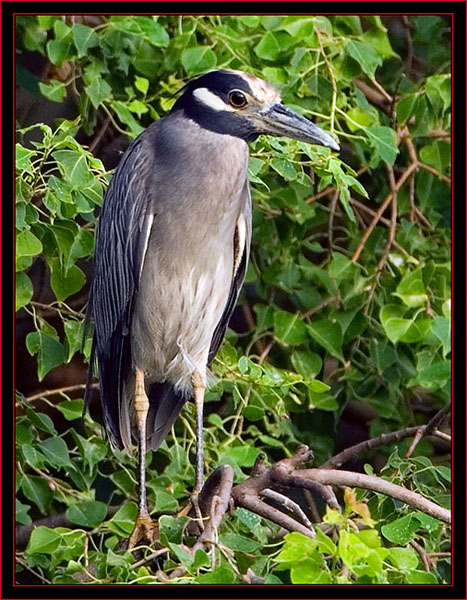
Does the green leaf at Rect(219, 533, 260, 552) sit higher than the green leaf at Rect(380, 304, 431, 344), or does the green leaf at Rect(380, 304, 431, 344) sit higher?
the green leaf at Rect(219, 533, 260, 552)

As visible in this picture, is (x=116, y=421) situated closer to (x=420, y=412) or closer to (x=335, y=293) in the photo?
(x=335, y=293)

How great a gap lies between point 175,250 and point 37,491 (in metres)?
0.59

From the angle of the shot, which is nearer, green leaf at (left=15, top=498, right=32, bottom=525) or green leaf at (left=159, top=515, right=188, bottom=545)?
green leaf at (left=159, top=515, right=188, bottom=545)

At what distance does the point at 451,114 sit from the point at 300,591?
1299 millimetres

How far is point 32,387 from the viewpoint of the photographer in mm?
2922


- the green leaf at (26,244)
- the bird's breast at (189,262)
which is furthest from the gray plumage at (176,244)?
the green leaf at (26,244)

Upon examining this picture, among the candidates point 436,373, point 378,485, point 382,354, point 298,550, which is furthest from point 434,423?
point 382,354

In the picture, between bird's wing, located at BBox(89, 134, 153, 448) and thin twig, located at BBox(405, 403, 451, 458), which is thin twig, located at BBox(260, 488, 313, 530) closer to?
thin twig, located at BBox(405, 403, 451, 458)

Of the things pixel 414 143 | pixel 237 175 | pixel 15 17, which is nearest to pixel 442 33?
pixel 414 143

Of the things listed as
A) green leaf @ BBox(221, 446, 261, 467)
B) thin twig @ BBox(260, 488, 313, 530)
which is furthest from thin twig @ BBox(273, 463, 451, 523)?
green leaf @ BBox(221, 446, 261, 467)

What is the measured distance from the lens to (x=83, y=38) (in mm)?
2279

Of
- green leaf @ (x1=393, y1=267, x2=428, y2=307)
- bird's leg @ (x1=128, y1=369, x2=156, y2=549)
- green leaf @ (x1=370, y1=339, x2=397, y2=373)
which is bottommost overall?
bird's leg @ (x1=128, y1=369, x2=156, y2=549)

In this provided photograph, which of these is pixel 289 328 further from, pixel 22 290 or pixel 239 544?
pixel 239 544

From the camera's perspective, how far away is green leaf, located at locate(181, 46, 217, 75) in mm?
2273
